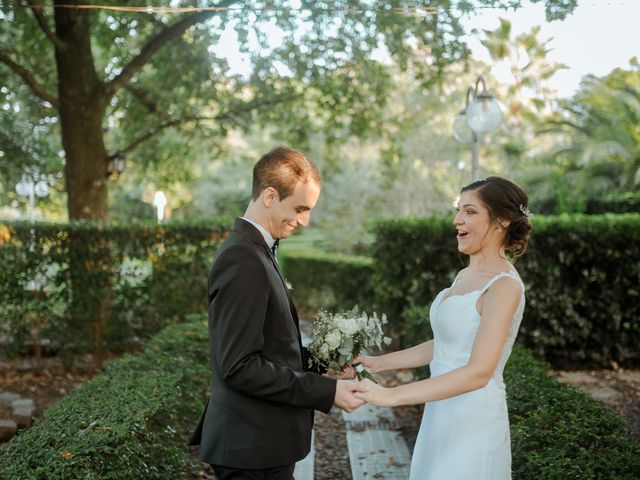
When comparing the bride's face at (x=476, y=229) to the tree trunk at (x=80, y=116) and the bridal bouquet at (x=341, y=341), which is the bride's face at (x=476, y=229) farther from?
the tree trunk at (x=80, y=116)

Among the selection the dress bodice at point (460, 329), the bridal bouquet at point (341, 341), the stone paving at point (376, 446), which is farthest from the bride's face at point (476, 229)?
the stone paving at point (376, 446)

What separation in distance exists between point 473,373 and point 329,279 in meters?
13.5

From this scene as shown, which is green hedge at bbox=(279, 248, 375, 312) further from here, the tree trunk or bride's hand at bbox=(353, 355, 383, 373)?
bride's hand at bbox=(353, 355, 383, 373)

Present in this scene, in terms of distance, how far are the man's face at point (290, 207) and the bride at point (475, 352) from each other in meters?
0.76

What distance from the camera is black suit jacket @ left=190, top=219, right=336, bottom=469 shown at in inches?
101

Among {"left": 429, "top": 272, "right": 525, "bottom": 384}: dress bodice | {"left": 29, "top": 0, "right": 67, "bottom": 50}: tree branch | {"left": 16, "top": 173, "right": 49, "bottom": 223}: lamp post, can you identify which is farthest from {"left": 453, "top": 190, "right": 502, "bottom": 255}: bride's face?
{"left": 16, "top": 173, "right": 49, "bottom": 223}: lamp post

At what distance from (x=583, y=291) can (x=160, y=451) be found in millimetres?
6693

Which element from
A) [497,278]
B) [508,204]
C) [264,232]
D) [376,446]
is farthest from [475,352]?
[376,446]

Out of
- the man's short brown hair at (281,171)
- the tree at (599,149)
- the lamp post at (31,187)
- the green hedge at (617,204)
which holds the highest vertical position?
the tree at (599,149)

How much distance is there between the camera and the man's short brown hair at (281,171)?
2791mm

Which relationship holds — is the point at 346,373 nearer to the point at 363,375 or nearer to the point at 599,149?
the point at 363,375

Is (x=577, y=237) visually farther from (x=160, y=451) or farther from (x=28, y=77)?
(x=28, y=77)

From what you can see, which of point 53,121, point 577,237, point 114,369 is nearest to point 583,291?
point 577,237

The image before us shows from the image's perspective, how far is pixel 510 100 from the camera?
34.7 metres
